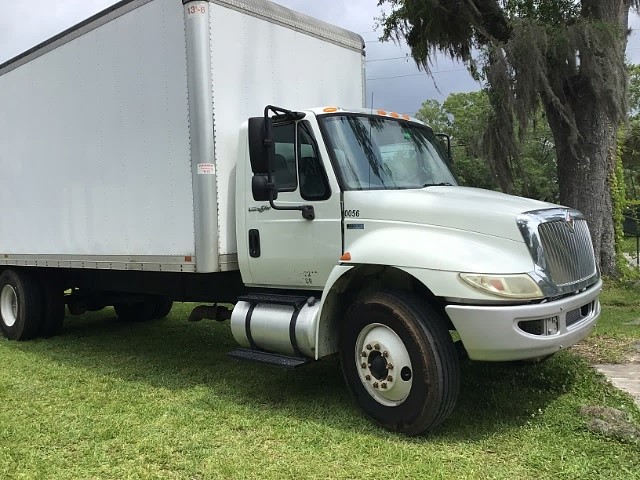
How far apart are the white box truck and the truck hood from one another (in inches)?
0.6

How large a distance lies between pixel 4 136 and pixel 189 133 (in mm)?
4185

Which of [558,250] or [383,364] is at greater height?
[558,250]

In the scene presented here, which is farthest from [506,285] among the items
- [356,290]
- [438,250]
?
[356,290]

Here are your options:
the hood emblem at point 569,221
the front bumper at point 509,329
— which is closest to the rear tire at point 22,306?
the front bumper at point 509,329

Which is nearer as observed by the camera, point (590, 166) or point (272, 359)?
point (272, 359)

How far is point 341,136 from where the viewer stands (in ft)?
16.6

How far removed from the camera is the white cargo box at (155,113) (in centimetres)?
545

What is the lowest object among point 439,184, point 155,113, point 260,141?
point 439,184

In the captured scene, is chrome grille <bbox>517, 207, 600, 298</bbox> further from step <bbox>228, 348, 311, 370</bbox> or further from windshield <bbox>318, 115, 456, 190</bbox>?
step <bbox>228, 348, 311, 370</bbox>

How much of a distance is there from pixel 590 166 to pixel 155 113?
8102 millimetres

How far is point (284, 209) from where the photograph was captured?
5.09 meters

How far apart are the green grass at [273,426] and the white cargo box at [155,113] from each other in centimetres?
120

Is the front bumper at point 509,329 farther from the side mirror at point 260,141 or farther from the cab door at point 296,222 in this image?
the side mirror at point 260,141

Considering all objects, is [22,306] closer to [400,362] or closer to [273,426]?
[273,426]
